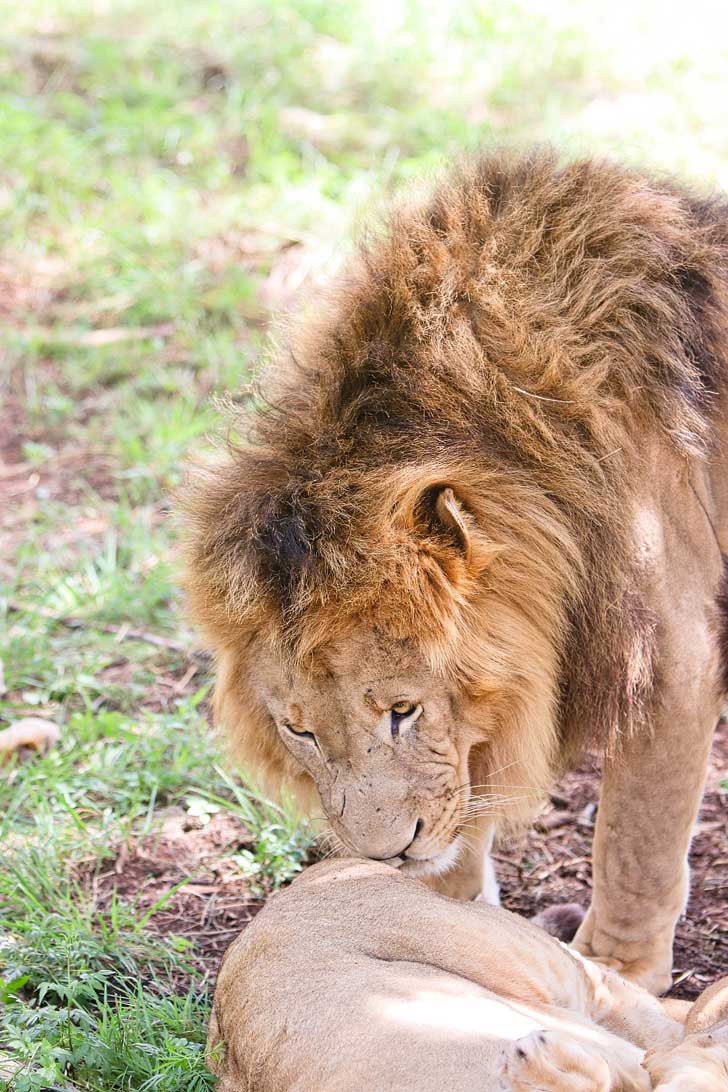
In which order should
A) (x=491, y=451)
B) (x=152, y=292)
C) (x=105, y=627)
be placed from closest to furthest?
(x=491, y=451), (x=105, y=627), (x=152, y=292)

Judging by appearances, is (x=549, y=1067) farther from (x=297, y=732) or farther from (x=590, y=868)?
(x=590, y=868)

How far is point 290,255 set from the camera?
641 cm

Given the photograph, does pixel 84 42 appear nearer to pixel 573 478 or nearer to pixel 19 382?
pixel 19 382

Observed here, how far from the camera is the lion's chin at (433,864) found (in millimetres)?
2914

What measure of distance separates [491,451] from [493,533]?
0.18 m

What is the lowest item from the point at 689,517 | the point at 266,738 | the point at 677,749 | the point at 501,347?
the point at 266,738

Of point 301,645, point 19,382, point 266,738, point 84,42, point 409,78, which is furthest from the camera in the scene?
point 84,42

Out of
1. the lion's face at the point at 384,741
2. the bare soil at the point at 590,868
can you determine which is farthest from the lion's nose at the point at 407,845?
the bare soil at the point at 590,868

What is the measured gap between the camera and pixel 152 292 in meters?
6.33

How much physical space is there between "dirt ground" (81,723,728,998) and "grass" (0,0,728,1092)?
31 millimetres

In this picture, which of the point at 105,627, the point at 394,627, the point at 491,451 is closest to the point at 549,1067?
the point at 394,627

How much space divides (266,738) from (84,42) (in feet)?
20.2

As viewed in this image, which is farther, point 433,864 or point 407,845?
point 433,864

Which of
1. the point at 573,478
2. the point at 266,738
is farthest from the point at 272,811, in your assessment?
the point at 573,478
